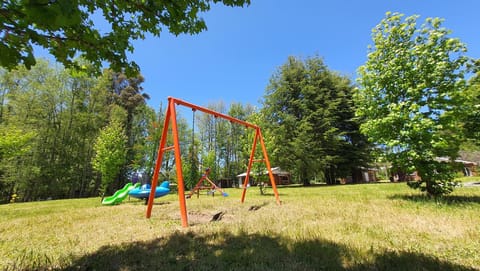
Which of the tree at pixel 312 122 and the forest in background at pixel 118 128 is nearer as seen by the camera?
the forest in background at pixel 118 128

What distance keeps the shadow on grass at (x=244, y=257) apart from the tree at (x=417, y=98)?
5.60m

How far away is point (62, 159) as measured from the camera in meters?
21.4

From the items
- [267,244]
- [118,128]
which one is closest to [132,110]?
[118,128]

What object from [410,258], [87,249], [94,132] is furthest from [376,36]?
[94,132]

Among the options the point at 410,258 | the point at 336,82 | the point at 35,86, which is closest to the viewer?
the point at 410,258

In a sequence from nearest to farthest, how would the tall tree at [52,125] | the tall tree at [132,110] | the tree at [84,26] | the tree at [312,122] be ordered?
the tree at [84,26] → the tall tree at [52,125] → the tree at [312,122] → the tall tree at [132,110]

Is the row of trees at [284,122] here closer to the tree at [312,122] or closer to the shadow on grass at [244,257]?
the tree at [312,122]

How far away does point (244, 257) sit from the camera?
289 cm

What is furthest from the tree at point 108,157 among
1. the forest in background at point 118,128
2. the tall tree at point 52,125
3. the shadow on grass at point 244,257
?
the shadow on grass at point 244,257

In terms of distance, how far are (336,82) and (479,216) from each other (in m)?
25.6

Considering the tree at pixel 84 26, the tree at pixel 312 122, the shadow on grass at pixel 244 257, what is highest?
the tree at pixel 312 122

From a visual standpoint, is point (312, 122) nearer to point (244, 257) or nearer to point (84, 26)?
point (244, 257)

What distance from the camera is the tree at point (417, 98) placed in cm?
657

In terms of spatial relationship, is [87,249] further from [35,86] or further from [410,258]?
[35,86]
